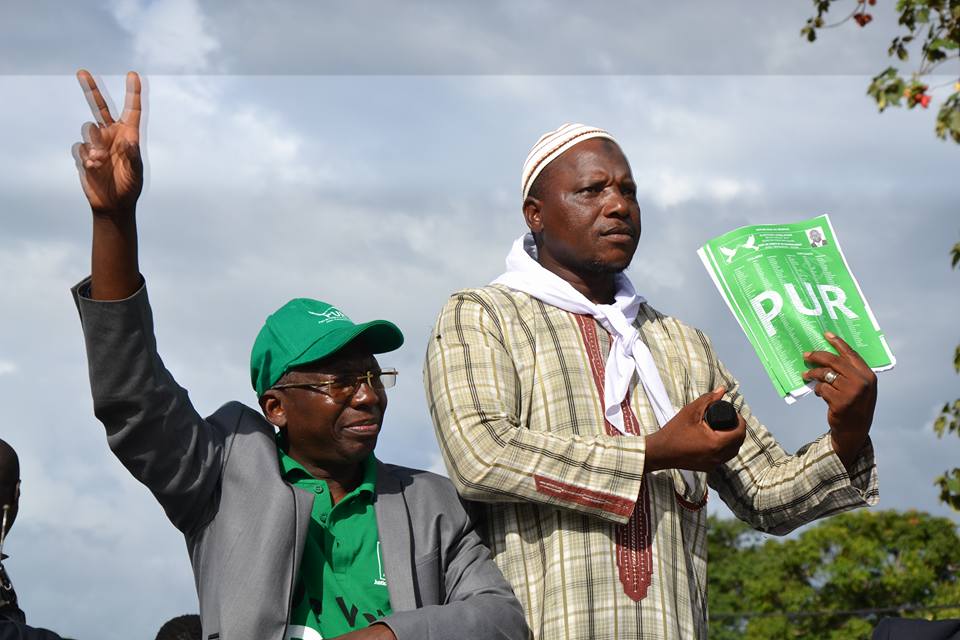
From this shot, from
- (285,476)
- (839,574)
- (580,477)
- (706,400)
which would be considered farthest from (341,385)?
(839,574)

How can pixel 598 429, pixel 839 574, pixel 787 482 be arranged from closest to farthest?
pixel 598 429
pixel 787 482
pixel 839 574

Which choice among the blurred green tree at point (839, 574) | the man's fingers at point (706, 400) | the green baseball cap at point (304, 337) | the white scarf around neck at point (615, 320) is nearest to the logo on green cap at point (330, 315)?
the green baseball cap at point (304, 337)

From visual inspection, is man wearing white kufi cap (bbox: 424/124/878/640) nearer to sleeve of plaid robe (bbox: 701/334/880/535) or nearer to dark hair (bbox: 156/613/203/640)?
sleeve of plaid robe (bbox: 701/334/880/535)

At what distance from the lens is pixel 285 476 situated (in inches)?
141

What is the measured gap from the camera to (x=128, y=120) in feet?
10.1

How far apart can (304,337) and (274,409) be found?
245 millimetres

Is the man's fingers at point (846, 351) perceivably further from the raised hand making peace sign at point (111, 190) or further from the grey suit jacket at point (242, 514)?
the raised hand making peace sign at point (111, 190)

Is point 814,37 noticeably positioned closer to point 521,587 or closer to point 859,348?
point 859,348

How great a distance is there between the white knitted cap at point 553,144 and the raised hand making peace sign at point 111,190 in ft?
5.01

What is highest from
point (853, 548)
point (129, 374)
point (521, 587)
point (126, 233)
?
point (853, 548)

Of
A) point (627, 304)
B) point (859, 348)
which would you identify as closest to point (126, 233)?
point (627, 304)

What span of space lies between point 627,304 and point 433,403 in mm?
798

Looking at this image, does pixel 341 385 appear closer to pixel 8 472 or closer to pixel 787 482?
pixel 8 472

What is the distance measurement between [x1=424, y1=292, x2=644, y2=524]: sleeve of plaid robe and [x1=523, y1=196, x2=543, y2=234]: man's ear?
675 mm
